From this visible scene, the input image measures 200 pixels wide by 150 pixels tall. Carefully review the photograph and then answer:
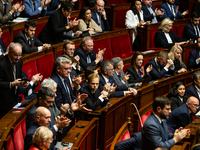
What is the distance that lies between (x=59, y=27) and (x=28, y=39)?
291mm

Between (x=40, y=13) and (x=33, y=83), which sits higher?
(x=40, y=13)

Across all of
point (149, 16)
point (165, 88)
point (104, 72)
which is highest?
point (149, 16)

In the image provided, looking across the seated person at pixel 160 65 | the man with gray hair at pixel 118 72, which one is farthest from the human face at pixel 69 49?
the seated person at pixel 160 65

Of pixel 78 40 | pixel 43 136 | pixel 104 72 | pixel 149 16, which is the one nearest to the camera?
pixel 43 136

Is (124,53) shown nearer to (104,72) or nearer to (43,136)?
(104,72)

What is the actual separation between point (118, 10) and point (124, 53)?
1.74ft

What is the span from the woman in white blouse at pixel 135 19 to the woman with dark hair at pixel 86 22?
1.31 ft

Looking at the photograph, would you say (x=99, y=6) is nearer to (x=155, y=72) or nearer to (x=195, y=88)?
(x=155, y=72)

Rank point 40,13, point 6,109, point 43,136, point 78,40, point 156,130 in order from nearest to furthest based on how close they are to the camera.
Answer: point 43,136, point 156,130, point 6,109, point 78,40, point 40,13

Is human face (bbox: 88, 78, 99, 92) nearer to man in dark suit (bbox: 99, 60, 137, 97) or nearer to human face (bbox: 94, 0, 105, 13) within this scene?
man in dark suit (bbox: 99, 60, 137, 97)

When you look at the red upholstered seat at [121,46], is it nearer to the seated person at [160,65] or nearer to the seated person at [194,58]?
the seated person at [160,65]

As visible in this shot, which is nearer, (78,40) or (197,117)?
(197,117)

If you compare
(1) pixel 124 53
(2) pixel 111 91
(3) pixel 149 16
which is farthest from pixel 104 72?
(3) pixel 149 16

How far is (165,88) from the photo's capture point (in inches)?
87.9
